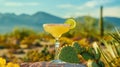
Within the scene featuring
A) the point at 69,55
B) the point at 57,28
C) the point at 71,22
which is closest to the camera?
the point at 69,55

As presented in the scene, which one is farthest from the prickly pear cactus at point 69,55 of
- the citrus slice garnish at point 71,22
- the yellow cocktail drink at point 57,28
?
the citrus slice garnish at point 71,22

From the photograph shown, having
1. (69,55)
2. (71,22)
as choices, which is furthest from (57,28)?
(69,55)

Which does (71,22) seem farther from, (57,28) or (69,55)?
(69,55)

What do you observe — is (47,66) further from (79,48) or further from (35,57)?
(35,57)

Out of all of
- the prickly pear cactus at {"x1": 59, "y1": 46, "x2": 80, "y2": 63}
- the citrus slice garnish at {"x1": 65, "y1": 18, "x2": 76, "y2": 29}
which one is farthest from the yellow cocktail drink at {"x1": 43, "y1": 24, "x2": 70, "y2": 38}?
the prickly pear cactus at {"x1": 59, "y1": 46, "x2": 80, "y2": 63}

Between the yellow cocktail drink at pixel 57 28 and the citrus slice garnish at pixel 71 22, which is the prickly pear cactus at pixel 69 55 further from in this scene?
the citrus slice garnish at pixel 71 22

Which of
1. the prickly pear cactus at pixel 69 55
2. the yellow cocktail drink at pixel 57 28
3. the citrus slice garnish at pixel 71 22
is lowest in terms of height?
the prickly pear cactus at pixel 69 55

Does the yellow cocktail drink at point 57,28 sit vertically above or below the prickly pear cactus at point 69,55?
above

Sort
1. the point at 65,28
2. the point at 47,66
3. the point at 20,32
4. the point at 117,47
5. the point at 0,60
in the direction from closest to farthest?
the point at 0,60 → the point at 47,66 → the point at 65,28 → the point at 117,47 → the point at 20,32

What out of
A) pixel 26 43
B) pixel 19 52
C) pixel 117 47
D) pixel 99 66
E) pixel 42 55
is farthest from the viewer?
pixel 26 43

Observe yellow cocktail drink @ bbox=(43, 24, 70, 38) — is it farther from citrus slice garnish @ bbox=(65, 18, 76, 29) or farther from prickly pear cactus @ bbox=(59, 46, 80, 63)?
prickly pear cactus @ bbox=(59, 46, 80, 63)

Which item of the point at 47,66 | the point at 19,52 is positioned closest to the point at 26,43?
the point at 19,52
